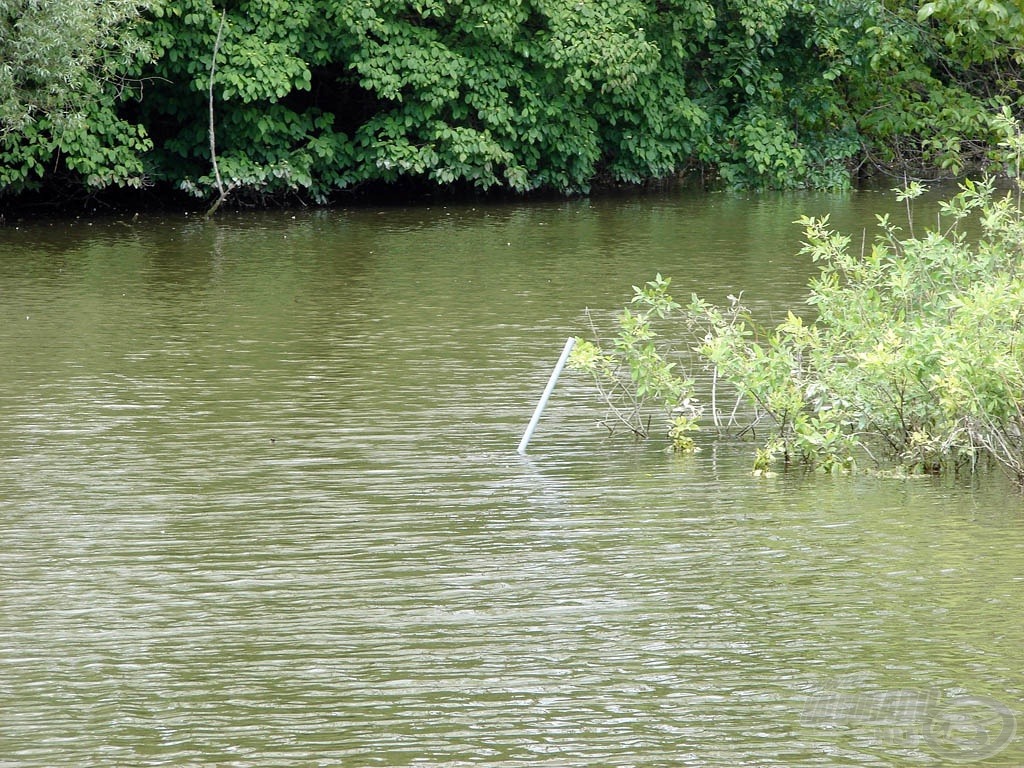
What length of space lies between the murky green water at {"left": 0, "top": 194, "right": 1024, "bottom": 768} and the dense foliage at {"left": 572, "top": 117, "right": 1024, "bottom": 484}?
1.11 feet

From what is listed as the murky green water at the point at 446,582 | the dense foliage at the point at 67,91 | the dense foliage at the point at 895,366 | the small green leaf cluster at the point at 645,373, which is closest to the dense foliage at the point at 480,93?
the dense foliage at the point at 67,91

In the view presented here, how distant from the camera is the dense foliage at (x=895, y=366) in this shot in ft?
26.3

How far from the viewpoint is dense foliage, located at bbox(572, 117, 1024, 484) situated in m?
8.01

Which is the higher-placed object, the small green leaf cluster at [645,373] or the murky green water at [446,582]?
the small green leaf cluster at [645,373]

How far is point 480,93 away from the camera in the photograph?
981 inches

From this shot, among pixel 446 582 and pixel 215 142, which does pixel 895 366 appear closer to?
pixel 446 582

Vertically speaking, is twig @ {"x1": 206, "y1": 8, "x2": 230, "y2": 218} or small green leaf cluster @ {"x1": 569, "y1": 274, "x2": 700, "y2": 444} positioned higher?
twig @ {"x1": 206, "y1": 8, "x2": 230, "y2": 218}

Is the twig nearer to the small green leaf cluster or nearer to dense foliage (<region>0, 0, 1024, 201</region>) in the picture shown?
dense foliage (<region>0, 0, 1024, 201</region>)

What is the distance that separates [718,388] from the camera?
36.2ft

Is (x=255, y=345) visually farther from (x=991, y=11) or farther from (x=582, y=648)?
(x=582, y=648)

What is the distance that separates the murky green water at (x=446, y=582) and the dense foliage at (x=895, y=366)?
0.34 m

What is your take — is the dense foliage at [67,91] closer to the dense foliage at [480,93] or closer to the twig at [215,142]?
the dense foliage at [480,93]

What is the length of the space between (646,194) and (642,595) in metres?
21.5

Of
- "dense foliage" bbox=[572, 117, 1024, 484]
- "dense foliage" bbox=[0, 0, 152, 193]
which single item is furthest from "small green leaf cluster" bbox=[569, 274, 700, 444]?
"dense foliage" bbox=[0, 0, 152, 193]
